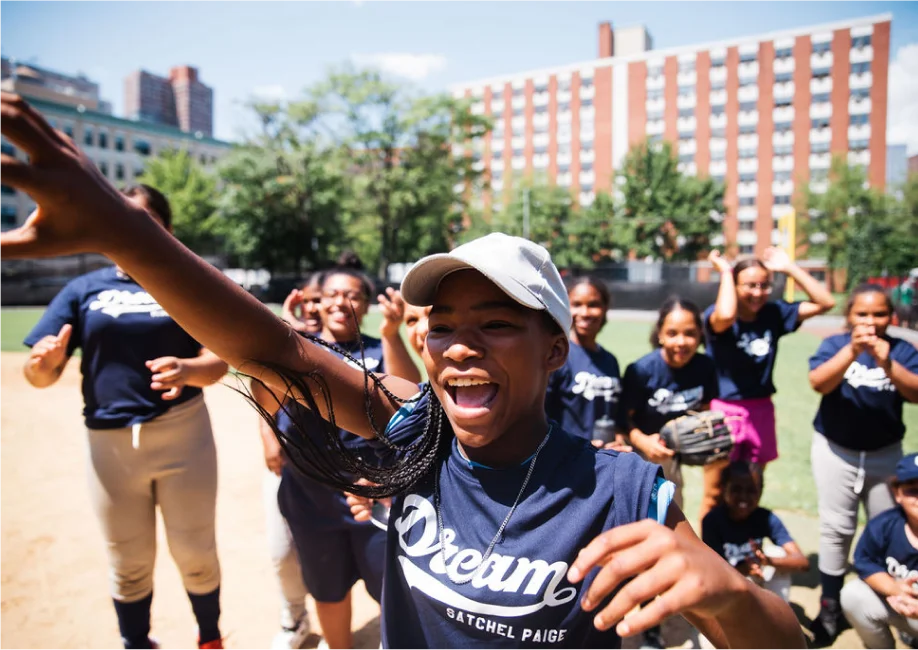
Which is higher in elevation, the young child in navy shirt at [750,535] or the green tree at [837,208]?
the green tree at [837,208]

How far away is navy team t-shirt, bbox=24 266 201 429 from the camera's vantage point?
289 centimetres

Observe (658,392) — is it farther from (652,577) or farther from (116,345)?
(116,345)

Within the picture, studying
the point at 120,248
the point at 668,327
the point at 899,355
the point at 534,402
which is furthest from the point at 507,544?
the point at 899,355

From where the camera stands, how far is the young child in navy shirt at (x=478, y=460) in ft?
3.62

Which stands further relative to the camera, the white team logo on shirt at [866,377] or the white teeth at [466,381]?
the white team logo on shirt at [866,377]

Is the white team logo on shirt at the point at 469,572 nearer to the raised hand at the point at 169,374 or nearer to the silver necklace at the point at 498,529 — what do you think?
the silver necklace at the point at 498,529

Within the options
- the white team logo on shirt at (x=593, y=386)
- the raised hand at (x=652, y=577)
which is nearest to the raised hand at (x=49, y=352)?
the white team logo on shirt at (x=593, y=386)

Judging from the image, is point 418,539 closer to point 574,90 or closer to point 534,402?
point 534,402

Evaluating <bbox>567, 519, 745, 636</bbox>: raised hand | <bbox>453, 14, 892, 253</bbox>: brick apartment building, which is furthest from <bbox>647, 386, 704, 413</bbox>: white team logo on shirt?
<bbox>453, 14, 892, 253</bbox>: brick apartment building

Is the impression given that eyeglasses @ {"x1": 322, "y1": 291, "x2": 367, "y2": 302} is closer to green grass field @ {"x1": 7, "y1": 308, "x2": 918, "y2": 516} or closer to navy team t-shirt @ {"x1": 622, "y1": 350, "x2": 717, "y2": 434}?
navy team t-shirt @ {"x1": 622, "y1": 350, "x2": 717, "y2": 434}

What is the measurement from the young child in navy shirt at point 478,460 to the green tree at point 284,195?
1353 inches

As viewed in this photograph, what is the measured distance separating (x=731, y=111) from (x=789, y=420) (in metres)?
65.6

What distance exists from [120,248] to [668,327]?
3.21 m

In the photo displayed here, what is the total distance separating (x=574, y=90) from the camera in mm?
71000
